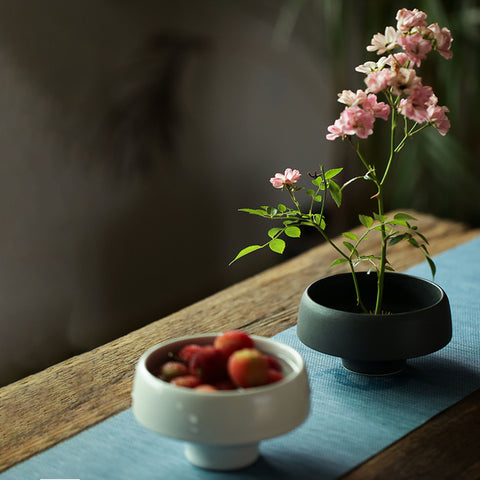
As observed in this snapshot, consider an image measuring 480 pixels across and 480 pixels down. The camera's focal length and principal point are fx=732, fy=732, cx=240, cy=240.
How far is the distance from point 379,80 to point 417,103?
6cm

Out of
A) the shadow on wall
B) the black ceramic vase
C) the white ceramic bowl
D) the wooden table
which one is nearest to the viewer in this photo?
the white ceramic bowl

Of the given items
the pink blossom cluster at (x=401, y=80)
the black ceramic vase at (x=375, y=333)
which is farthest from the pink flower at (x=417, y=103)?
the black ceramic vase at (x=375, y=333)

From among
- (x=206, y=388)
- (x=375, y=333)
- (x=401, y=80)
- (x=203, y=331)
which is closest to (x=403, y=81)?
(x=401, y=80)

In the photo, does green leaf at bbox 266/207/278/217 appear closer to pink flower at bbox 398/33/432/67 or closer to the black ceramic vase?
the black ceramic vase

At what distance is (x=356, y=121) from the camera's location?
0.90 meters

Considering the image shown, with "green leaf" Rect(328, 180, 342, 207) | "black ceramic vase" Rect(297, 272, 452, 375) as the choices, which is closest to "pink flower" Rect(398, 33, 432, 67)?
"green leaf" Rect(328, 180, 342, 207)

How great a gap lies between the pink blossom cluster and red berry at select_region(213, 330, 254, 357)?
284 millimetres

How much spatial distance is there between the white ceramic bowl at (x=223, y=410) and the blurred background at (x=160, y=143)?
1807 mm

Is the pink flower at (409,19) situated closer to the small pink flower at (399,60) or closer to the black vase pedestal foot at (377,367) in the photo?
the small pink flower at (399,60)

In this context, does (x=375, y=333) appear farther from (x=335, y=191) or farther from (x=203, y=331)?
(x=203, y=331)

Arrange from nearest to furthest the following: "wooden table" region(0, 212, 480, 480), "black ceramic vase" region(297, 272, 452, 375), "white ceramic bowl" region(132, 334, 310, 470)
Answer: "white ceramic bowl" region(132, 334, 310, 470), "wooden table" region(0, 212, 480, 480), "black ceramic vase" region(297, 272, 452, 375)

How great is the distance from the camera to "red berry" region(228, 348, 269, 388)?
2.43ft

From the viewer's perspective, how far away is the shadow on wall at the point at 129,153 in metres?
2.45

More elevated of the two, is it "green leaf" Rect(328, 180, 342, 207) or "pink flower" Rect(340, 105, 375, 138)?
"pink flower" Rect(340, 105, 375, 138)
